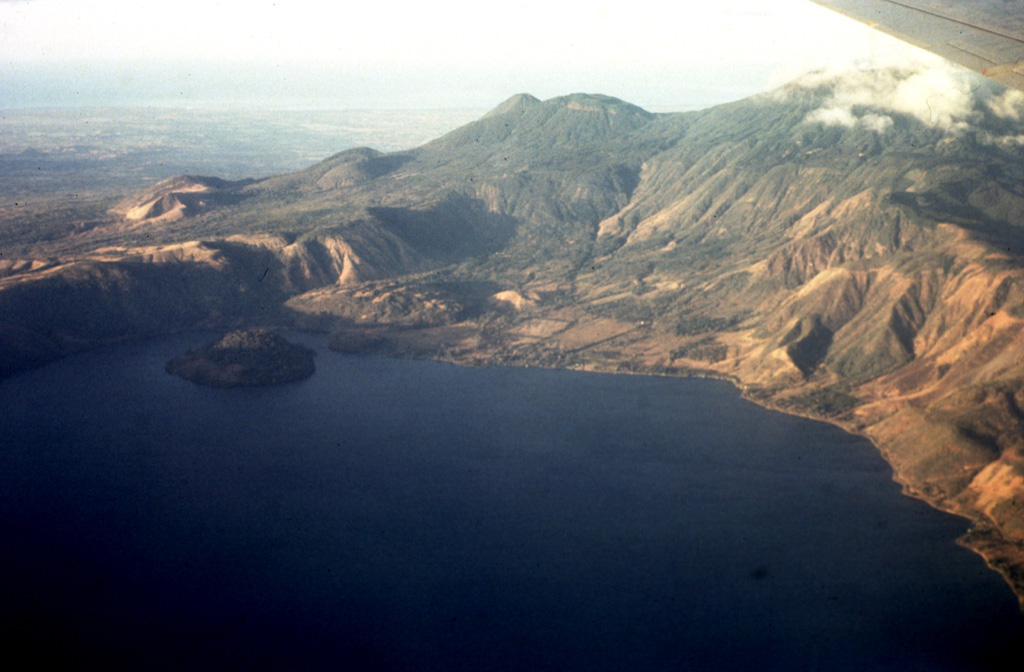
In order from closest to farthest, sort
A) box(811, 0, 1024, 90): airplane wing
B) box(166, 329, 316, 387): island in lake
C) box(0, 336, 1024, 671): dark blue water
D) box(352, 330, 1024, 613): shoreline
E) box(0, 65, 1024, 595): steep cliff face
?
box(811, 0, 1024, 90): airplane wing
box(0, 336, 1024, 671): dark blue water
box(352, 330, 1024, 613): shoreline
box(0, 65, 1024, 595): steep cliff face
box(166, 329, 316, 387): island in lake

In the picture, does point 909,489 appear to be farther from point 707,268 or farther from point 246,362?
point 246,362

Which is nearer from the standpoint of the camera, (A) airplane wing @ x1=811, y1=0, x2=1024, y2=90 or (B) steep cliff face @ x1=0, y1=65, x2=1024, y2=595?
(A) airplane wing @ x1=811, y1=0, x2=1024, y2=90

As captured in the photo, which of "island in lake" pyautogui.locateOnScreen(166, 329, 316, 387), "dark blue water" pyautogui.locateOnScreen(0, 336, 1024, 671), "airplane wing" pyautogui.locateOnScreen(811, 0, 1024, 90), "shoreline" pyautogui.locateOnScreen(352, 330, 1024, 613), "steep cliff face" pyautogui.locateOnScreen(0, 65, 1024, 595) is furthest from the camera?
"island in lake" pyautogui.locateOnScreen(166, 329, 316, 387)

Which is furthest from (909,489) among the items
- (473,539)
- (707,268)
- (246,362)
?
(246,362)

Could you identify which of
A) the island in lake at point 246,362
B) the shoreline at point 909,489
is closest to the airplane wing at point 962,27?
the shoreline at point 909,489

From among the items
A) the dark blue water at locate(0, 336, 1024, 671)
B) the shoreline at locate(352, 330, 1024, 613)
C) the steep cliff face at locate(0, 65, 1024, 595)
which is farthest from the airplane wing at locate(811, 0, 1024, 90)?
the shoreline at locate(352, 330, 1024, 613)

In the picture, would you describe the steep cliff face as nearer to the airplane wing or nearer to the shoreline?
the shoreline

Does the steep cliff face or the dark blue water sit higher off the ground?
the steep cliff face

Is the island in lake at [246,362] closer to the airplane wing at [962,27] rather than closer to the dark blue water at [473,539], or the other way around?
the dark blue water at [473,539]
